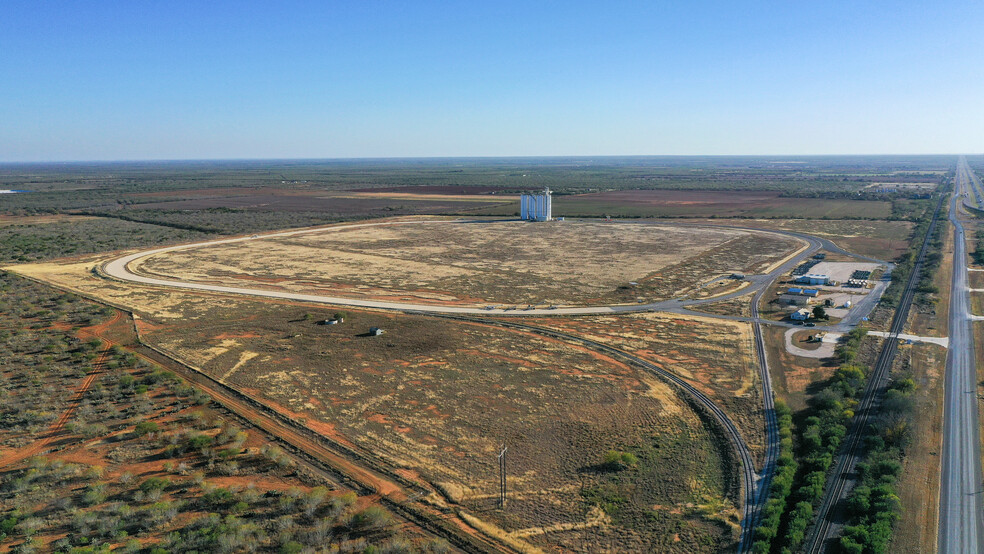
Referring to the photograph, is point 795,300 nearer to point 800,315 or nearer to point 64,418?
point 800,315

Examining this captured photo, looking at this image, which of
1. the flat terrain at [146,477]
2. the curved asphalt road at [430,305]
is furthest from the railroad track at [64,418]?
the curved asphalt road at [430,305]

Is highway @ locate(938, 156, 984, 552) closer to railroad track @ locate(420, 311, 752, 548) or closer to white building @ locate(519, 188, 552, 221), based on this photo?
railroad track @ locate(420, 311, 752, 548)

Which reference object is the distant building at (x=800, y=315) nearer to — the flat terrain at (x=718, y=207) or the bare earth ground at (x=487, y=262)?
the bare earth ground at (x=487, y=262)

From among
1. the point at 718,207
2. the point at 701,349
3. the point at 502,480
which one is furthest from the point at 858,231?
the point at 502,480

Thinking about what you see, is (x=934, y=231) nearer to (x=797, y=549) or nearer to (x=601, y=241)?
(x=601, y=241)

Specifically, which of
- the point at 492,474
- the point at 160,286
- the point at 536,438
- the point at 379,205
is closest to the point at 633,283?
the point at 536,438
